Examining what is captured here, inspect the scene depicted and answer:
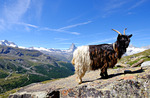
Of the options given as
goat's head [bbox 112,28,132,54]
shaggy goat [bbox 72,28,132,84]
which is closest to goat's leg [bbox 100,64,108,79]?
shaggy goat [bbox 72,28,132,84]

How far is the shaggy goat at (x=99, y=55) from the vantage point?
378 inches

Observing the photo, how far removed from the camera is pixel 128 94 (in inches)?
252

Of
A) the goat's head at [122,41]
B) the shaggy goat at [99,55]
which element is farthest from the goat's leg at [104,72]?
the goat's head at [122,41]

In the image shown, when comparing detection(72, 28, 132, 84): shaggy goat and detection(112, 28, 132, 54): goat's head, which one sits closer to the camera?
detection(72, 28, 132, 84): shaggy goat

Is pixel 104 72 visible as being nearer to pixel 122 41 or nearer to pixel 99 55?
pixel 99 55

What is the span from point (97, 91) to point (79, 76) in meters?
3.22

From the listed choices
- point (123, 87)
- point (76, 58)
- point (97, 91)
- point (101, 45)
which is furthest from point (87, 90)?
point (101, 45)

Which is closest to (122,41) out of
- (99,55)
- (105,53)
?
(105,53)

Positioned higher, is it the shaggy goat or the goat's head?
the goat's head

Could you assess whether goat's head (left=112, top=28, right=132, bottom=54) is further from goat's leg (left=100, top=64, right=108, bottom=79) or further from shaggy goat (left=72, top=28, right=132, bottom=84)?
goat's leg (left=100, top=64, right=108, bottom=79)

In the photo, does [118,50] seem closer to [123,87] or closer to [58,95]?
[123,87]

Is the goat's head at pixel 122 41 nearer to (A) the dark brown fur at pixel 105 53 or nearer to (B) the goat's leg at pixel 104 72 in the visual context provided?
(A) the dark brown fur at pixel 105 53

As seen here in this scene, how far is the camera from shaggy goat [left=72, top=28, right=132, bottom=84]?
960 centimetres

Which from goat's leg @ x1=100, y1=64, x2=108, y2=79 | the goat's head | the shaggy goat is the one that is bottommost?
goat's leg @ x1=100, y1=64, x2=108, y2=79
